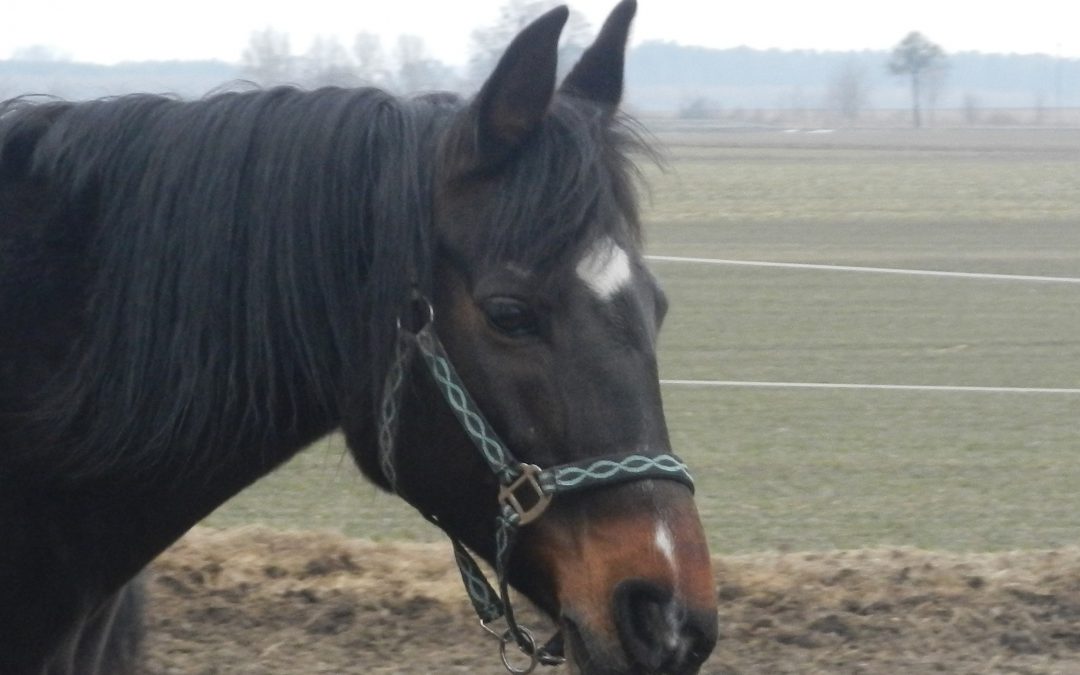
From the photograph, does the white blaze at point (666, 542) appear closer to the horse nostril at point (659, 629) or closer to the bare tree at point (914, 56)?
the horse nostril at point (659, 629)

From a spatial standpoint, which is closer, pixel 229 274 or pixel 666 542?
pixel 666 542

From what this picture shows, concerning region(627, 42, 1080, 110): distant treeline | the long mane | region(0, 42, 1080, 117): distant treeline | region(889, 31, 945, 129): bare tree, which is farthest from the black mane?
region(627, 42, 1080, 110): distant treeline

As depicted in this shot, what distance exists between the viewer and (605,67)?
2.55m

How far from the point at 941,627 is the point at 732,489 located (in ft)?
7.15

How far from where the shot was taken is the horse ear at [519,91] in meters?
2.20

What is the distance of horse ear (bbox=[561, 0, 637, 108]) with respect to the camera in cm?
255

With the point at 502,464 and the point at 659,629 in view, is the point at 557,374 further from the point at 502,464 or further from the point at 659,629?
the point at 659,629

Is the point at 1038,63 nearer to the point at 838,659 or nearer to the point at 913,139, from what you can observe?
the point at 913,139

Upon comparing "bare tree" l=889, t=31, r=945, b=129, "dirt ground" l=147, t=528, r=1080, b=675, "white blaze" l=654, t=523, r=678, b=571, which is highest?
"white blaze" l=654, t=523, r=678, b=571

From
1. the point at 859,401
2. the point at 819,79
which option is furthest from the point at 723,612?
the point at 819,79

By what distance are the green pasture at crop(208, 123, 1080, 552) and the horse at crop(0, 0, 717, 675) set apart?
29 centimetres

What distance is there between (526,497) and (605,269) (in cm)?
39

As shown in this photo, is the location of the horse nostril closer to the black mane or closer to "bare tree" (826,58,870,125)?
the black mane

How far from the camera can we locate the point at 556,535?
2217mm
